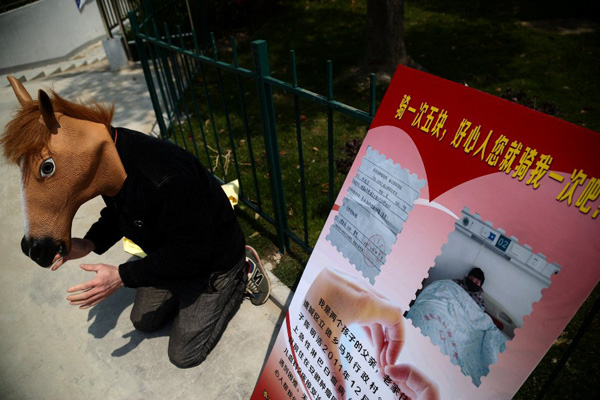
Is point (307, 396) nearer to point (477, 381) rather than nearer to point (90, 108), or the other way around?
point (477, 381)

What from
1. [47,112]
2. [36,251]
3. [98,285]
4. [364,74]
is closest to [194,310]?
[98,285]

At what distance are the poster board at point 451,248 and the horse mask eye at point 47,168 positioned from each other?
3.95 ft

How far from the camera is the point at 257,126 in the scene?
5.62m

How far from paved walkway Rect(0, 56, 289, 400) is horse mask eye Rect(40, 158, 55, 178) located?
1566mm

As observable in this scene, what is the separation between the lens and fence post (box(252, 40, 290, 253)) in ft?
8.55

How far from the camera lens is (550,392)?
93.2 inches

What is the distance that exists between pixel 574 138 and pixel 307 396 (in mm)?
1379

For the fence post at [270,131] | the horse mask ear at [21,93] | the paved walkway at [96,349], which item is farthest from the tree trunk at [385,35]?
the horse mask ear at [21,93]

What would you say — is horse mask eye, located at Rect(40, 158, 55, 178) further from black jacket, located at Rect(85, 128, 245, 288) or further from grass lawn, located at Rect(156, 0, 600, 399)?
grass lawn, located at Rect(156, 0, 600, 399)

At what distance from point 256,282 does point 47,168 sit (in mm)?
1638

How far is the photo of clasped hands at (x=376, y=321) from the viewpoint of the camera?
1.32 m

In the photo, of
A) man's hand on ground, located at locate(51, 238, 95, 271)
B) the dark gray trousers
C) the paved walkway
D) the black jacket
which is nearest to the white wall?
the paved walkway

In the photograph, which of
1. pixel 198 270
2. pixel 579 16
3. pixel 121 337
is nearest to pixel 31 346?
pixel 121 337

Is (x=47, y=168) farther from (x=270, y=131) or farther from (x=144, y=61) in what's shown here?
(x=144, y=61)
